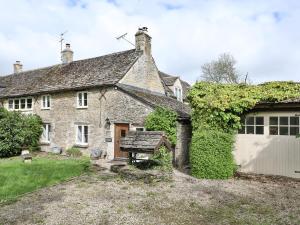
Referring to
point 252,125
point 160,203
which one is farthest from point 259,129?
point 160,203

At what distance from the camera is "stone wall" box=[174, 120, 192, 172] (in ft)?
64.0

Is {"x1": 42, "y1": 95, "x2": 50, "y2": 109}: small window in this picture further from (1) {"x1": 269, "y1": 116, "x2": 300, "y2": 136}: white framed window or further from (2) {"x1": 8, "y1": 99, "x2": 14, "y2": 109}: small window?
(1) {"x1": 269, "y1": 116, "x2": 300, "y2": 136}: white framed window

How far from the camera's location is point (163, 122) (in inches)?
722

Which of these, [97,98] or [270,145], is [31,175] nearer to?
[97,98]

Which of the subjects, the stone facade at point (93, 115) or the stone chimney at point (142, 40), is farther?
the stone chimney at point (142, 40)

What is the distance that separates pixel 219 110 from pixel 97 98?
11197 mm

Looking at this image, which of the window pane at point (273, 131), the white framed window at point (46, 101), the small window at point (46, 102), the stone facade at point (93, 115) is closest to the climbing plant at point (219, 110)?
the window pane at point (273, 131)

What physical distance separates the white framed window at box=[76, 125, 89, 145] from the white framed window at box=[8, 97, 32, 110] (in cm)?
713

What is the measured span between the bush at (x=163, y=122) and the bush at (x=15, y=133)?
1204 cm

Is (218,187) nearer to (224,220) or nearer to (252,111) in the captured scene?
(224,220)

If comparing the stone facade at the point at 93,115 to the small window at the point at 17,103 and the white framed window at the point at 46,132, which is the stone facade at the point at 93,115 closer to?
the white framed window at the point at 46,132

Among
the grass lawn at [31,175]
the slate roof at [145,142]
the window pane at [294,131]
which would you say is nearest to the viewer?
the grass lawn at [31,175]

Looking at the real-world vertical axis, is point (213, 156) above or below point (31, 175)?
above

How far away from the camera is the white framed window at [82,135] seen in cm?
2420
